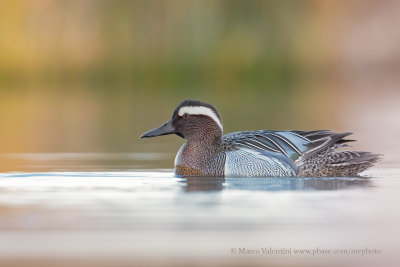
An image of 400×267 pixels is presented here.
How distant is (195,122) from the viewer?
434 inches

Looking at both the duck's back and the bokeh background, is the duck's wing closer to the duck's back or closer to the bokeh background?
the duck's back

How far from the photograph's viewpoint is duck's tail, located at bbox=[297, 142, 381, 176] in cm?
1041

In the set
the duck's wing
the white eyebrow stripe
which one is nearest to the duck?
the duck's wing

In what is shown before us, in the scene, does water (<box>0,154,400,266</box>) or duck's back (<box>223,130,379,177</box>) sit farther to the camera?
duck's back (<box>223,130,379,177</box>)

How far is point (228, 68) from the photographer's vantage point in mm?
36250

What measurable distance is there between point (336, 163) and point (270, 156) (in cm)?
71

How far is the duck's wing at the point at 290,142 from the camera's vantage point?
34.1 ft

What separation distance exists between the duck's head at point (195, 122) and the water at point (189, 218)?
0.68 meters

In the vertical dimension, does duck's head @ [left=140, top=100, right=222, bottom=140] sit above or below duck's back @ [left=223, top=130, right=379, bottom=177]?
above

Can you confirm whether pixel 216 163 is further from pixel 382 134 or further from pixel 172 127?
pixel 382 134

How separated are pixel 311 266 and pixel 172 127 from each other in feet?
16.5

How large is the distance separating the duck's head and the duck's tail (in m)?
1.09

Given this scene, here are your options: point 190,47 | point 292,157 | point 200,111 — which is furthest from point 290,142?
point 190,47

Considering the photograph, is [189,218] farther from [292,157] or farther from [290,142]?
[290,142]
